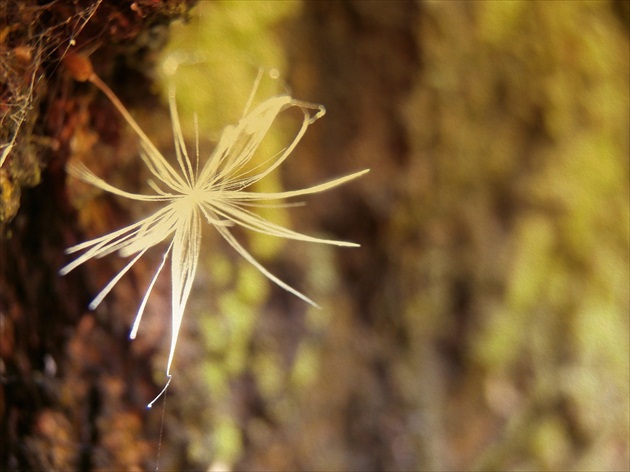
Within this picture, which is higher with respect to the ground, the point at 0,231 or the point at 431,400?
the point at 0,231

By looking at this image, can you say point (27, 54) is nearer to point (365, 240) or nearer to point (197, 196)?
point (197, 196)

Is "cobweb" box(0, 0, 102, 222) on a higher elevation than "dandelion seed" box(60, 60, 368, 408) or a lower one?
higher

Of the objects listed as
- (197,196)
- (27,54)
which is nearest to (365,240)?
(197,196)

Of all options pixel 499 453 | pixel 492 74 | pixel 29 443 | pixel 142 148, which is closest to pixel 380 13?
pixel 492 74

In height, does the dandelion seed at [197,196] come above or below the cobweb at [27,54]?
below

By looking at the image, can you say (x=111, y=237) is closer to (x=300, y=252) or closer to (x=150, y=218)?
(x=150, y=218)
